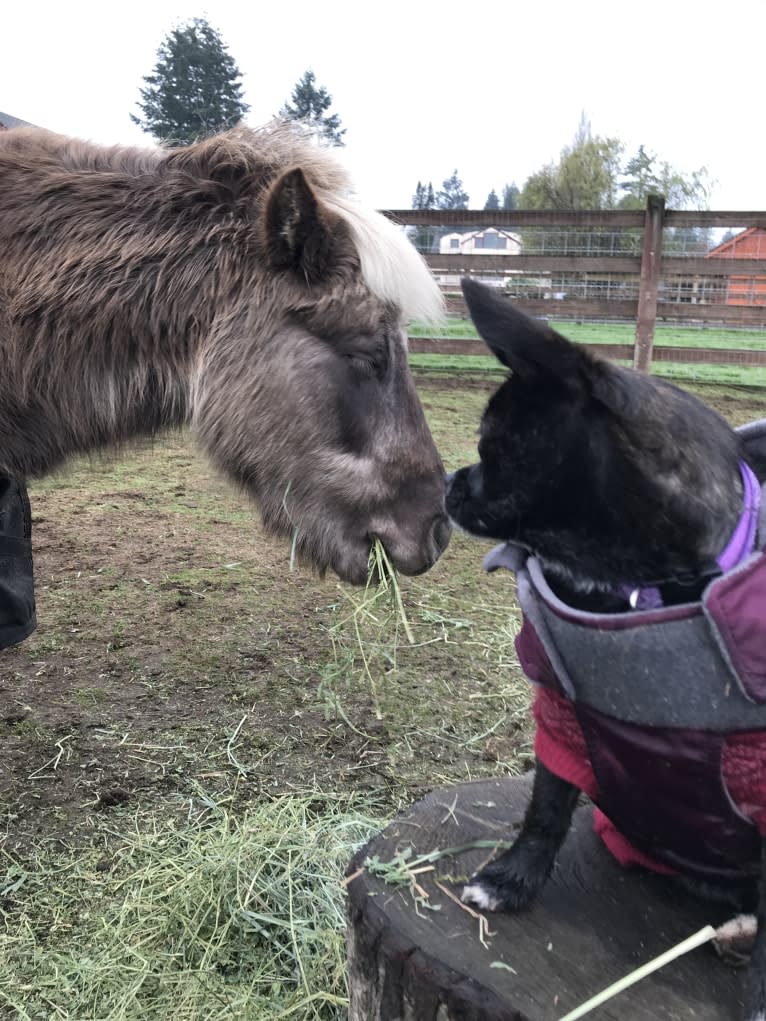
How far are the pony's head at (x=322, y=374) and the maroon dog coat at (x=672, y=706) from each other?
43.9 inches

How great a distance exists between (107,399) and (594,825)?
69.2 inches

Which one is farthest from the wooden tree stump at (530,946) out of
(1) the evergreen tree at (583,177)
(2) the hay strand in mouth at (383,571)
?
(1) the evergreen tree at (583,177)

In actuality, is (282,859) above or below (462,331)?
below

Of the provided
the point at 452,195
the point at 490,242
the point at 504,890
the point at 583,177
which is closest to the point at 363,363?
the point at 504,890

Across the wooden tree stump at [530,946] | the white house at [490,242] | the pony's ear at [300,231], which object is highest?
the white house at [490,242]

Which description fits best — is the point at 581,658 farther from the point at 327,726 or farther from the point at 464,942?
the point at 327,726

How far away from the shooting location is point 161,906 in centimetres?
213

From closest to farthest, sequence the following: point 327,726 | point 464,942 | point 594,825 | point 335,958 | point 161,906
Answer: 1. point 464,942
2. point 594,825
3. point 335,958
4. point 161,906
5. point 327,726

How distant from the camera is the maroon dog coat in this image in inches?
45.2

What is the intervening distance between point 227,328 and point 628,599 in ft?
5.05

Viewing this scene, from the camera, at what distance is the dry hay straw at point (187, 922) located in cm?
187

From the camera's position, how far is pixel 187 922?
205cm

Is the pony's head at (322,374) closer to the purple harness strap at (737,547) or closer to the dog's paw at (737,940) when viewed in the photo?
the purple harness strap at (737,547)

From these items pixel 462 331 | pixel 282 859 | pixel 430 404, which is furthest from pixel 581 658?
pixel 462 331
